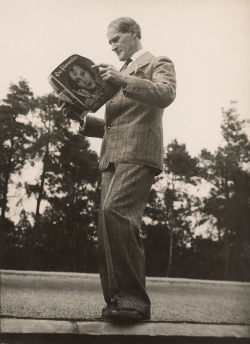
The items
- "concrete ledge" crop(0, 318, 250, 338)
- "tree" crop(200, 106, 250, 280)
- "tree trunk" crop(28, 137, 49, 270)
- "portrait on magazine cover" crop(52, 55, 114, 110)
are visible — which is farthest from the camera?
"tree" crop(200, 106, 250, 280)

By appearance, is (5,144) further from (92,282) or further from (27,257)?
(92,282)

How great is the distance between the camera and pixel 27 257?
6.18m

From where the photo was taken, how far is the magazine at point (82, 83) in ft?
5.07

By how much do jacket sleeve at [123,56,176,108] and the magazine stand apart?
83 mm

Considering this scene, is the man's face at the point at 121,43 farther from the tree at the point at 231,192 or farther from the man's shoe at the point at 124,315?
the tree at the point at 231,192

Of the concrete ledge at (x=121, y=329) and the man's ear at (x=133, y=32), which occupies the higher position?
the man's ear at (x=133, y=32)

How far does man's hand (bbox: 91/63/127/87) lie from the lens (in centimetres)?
150

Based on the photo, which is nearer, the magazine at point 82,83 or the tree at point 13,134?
the magazine at point 82,83

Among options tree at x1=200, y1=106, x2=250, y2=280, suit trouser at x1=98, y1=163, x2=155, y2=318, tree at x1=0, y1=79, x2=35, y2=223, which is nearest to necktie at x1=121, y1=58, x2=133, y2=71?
suit trouser at x1=98, y1=163, x2=155, y2=318

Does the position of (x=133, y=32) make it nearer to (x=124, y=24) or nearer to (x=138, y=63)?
(x=124, y=24)

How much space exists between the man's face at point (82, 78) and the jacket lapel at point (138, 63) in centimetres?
27

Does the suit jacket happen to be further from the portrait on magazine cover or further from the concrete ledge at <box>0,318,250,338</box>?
the concrete ledge at <box>0,318,250,338</box>

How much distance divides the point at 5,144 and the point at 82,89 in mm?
4984

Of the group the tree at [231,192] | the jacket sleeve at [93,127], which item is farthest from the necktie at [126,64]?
the tree at [231,192]
